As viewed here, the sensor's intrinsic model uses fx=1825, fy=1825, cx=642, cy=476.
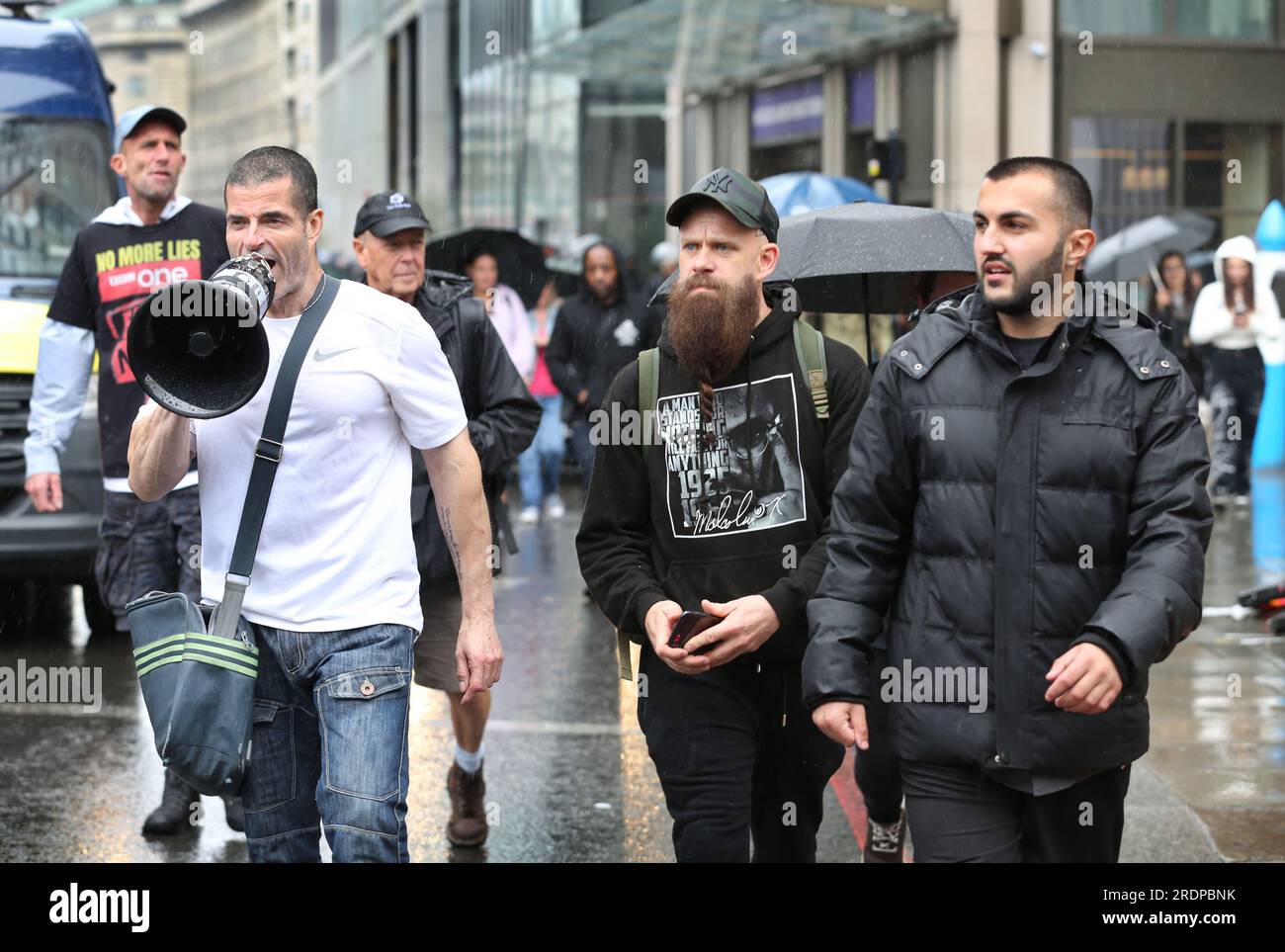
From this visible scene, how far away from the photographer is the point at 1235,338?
1418 centimetres

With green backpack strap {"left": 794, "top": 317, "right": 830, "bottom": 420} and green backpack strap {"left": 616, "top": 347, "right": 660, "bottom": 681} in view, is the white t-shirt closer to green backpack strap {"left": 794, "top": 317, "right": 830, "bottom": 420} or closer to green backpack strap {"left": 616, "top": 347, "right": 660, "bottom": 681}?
green backpack strap {"left": 616, "top": 347, "right": 660, "bottom": 681}

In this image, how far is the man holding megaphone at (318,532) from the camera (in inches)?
151

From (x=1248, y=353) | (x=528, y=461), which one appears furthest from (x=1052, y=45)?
(x=528, y=461)

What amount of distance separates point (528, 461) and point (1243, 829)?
8.38m

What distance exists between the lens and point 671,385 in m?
4.31

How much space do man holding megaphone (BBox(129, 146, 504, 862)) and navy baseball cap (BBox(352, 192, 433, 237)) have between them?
1.74m

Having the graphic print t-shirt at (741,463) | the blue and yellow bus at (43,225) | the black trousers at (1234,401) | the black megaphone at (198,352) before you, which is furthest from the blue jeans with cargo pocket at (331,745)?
the black trousers at (1234,401)

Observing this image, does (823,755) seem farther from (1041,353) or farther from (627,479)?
(1041,353)

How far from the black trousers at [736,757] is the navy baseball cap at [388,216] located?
6.61 ft

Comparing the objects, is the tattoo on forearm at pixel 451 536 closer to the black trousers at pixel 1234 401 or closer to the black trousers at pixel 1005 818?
the black trousers at pixel 1005 818

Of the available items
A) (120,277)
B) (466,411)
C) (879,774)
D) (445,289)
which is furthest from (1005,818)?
(120,277)

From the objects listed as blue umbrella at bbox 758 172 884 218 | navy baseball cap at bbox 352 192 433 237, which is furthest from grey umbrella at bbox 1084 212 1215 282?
navy baseball cap at bbox 352 192 433 237

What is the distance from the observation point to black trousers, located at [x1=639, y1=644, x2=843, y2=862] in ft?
13.5
